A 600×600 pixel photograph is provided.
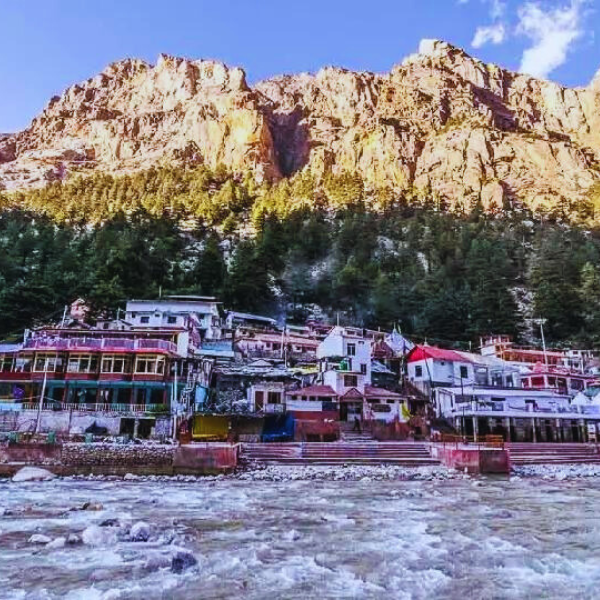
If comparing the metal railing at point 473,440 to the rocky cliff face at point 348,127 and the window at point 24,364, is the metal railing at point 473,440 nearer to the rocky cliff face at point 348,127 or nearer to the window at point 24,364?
the window at point 24,364

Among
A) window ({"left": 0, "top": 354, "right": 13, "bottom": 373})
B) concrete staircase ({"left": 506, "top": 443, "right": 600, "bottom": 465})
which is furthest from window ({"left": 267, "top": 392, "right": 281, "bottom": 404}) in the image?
window ({"left": 0, "top": 354, "right": 13, "bottom": 373})

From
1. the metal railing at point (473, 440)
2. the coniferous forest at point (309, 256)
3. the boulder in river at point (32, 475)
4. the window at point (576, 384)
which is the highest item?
the coniferous forest at point (309, 256)

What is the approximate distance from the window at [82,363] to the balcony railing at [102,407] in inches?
110

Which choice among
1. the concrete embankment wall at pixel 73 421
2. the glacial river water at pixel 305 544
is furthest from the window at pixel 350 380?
the glacial river water at pixel 305 544

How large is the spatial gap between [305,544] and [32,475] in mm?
17380

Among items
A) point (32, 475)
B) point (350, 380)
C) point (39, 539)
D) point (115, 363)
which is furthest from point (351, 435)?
point (39, 539)

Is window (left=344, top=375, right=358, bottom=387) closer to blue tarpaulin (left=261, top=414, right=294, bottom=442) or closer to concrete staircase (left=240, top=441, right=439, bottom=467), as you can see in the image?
blue tarpaulin (left=261, top=414, right=294, bottom=442)

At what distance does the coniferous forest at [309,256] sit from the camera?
74.4 m

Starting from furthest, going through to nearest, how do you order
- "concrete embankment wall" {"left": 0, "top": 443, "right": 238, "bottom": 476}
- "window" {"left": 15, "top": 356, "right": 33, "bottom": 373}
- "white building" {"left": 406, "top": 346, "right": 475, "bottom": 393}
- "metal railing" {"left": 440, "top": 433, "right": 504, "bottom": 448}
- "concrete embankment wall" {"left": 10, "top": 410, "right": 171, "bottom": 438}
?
"white building" {"left": 406, "top": 346, "right": 475, "bottom": 393}, "window" {"left": 15, "top": 356, "right": 33, "bottom": 373}, "concrete embankment wall" {"left": 10, "top": 410, "right": 171, "bottom": 438}, "metal railing" {"left": 440, "top": 433, "right": 504, "bottom": 448}, "concrete embankment wall" {"left": 0, "top": 443, "right": 238, "bottom": 476}

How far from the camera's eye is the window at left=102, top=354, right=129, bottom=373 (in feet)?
136

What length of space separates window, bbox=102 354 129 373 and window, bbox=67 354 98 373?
0.67 metres

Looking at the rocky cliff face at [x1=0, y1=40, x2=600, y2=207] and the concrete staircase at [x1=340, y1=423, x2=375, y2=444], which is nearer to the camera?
the concrete staircase at [x1=340, y1=423, x2=375, y2=444]

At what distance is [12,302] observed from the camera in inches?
2410

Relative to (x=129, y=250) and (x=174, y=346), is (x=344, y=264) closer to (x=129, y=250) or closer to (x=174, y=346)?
(x=129, y=250)
